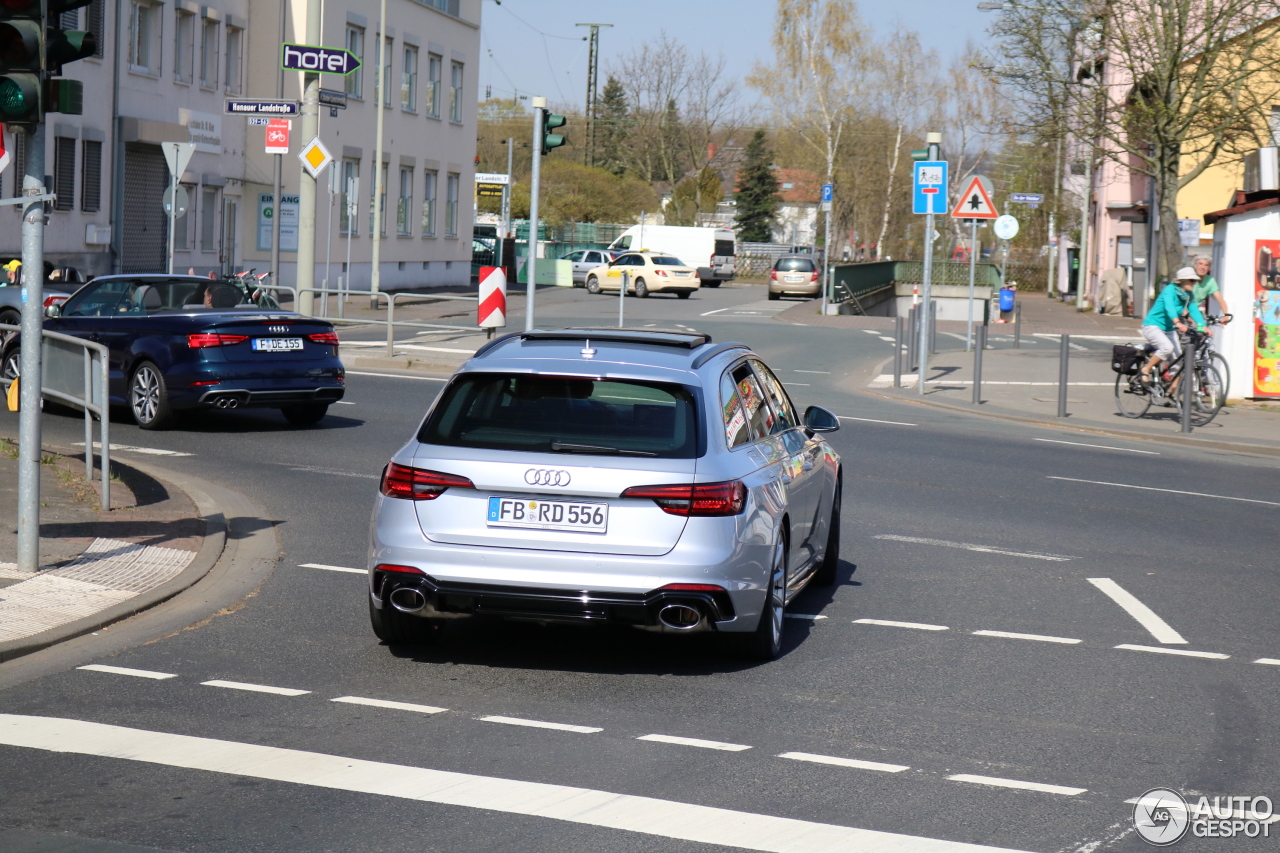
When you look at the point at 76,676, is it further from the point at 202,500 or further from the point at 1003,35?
the point at 1003,35

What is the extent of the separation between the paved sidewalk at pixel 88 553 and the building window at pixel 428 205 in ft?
138

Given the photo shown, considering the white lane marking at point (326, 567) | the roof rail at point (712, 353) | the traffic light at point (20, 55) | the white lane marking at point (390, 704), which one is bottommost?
the white lane marking at point (390, 704)

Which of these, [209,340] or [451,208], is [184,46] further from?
[209,340]

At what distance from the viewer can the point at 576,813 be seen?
4910mm

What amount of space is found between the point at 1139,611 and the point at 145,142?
3386 cm

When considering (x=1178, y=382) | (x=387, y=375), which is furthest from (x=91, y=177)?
(x=1178, y=382)

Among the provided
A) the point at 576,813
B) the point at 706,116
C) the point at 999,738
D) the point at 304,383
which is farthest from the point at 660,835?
the point at 706,116

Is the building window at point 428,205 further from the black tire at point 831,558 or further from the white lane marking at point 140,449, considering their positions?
the black tire at point 831,558

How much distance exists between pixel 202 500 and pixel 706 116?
3326 inches

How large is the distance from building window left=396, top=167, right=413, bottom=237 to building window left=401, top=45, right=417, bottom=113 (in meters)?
2.18

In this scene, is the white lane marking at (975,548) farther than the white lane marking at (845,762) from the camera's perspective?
Yes

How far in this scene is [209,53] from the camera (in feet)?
136

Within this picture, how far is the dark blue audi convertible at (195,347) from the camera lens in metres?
15.0

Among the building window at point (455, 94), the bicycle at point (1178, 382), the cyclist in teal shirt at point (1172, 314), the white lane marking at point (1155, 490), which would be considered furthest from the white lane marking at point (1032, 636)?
the building window at point (455, 94)
